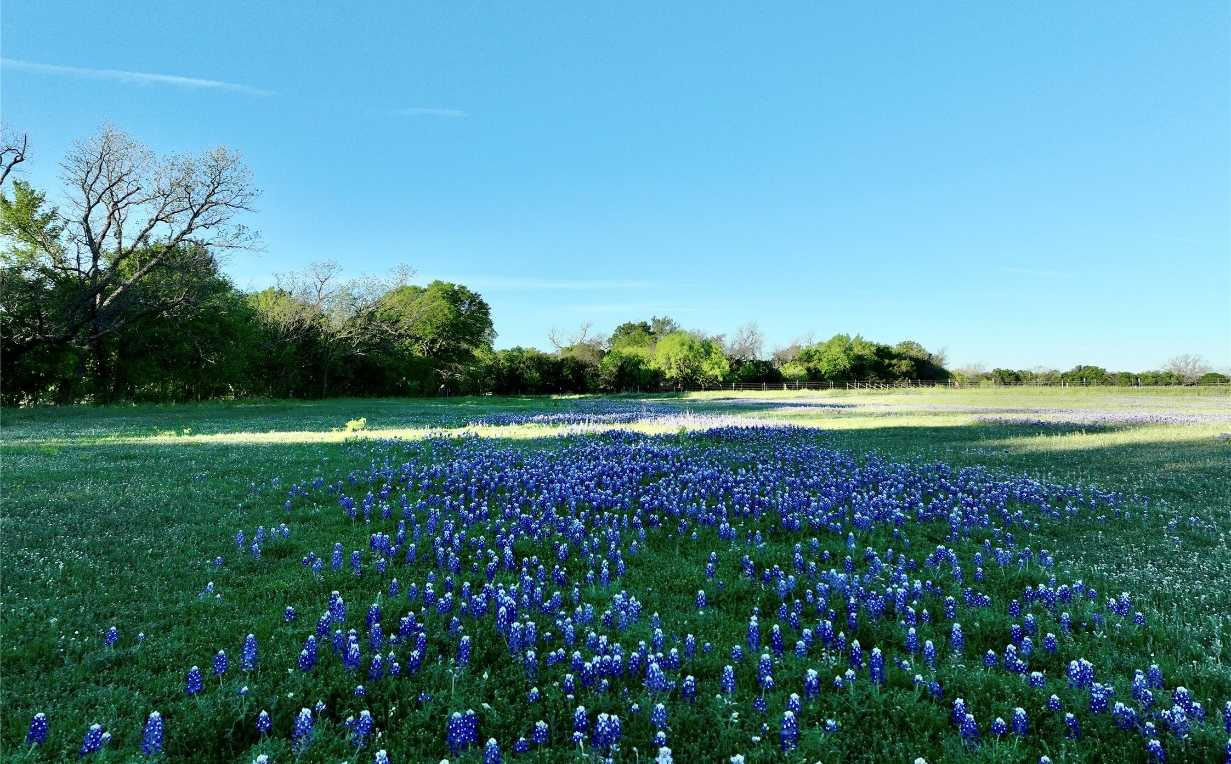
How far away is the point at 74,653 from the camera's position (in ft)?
13.9

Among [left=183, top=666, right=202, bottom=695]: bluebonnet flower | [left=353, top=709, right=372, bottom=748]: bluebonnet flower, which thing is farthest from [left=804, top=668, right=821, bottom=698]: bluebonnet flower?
[left=183, top=666, right=202, bottom=695]: bluebonnet flower

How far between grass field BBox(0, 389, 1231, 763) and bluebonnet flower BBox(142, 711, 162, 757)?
9 cm

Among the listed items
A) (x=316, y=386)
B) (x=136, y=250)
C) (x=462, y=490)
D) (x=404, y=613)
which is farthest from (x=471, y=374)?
(x=404, y=613)

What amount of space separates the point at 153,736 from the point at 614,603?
10.2 feet

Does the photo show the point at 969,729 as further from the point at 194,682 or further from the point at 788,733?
the point at 194,682

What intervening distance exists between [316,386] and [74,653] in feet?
188

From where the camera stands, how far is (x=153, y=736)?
321 centimetres

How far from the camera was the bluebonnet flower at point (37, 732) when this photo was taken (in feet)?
10.6

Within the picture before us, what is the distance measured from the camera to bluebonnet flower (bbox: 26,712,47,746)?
127 inches

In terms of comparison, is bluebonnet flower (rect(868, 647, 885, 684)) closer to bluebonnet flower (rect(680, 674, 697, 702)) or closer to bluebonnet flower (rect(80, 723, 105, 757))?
bluebonnet flower (rect(680, 674, 697, 702))

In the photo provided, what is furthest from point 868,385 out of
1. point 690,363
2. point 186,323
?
point 186,323

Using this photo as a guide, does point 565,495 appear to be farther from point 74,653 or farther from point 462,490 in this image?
point 74,653

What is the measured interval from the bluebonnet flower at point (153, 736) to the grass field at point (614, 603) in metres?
0.09

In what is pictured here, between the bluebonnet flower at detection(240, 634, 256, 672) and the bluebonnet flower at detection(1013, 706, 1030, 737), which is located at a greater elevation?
the bluebonnet flower at detection(240, 634, 256, 672)
